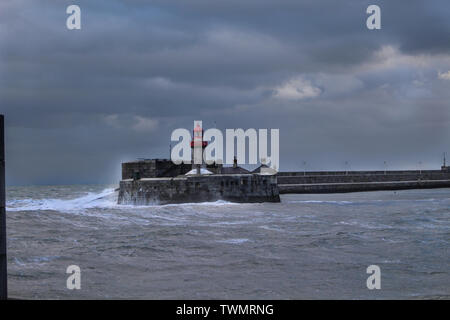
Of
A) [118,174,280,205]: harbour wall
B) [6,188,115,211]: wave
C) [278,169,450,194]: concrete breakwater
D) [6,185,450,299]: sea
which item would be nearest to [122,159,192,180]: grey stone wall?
[6,188,115,211]: wave

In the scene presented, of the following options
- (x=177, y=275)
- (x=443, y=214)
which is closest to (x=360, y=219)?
(x=443, y=214)

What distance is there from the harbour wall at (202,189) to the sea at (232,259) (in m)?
9.45

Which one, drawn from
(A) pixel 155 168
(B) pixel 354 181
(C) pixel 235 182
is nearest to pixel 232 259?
(C) pixel 235 182

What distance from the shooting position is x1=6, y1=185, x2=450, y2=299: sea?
764 centimetres

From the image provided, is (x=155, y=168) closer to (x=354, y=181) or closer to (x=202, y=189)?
(x=202, y=189)

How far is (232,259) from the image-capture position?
10.4 meters

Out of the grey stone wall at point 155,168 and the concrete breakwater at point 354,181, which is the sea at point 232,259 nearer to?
the grey stone wall at point 155,168

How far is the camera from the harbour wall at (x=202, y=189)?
93.5ft

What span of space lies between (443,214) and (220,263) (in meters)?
15.3

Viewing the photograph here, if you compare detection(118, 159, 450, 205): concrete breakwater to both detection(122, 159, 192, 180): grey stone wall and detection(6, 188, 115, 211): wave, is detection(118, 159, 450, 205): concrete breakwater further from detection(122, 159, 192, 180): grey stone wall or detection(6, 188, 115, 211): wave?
detection(6, 188, 115, 211): wave

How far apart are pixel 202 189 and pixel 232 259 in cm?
1822

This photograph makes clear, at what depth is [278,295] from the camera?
23.9 feet
